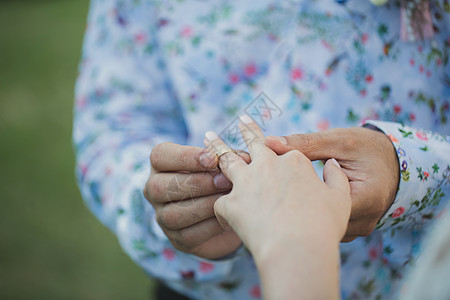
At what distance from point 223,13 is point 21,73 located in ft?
10.7

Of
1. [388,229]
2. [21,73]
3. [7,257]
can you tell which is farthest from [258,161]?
[21,73]

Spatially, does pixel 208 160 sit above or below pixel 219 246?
above

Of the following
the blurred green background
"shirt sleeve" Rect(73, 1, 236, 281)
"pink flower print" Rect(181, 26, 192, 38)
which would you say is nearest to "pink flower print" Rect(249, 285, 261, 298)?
"shirt sleeve" Rect(73, 1, 236, 281)

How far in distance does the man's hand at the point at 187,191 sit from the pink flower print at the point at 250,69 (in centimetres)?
25

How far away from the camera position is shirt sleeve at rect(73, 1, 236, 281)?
2.54ft

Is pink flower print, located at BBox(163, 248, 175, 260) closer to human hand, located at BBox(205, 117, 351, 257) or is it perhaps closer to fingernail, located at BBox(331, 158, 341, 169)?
human hand, located at BBox(205, 117, 351, 257)

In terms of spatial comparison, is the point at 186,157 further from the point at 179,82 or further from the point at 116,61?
the point at 116,61

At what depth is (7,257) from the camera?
6.10ft

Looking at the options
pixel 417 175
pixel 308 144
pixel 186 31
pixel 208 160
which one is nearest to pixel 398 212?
pixel 417 175

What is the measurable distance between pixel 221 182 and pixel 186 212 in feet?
0.25

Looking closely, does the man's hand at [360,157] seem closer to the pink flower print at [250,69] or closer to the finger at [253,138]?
the finger at [253,138]

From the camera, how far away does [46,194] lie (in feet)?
7.29

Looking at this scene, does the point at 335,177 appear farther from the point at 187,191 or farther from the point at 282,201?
the point at 187,191

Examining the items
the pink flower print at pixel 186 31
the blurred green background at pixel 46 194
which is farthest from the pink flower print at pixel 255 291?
the blurred green background at pixel 46 194
